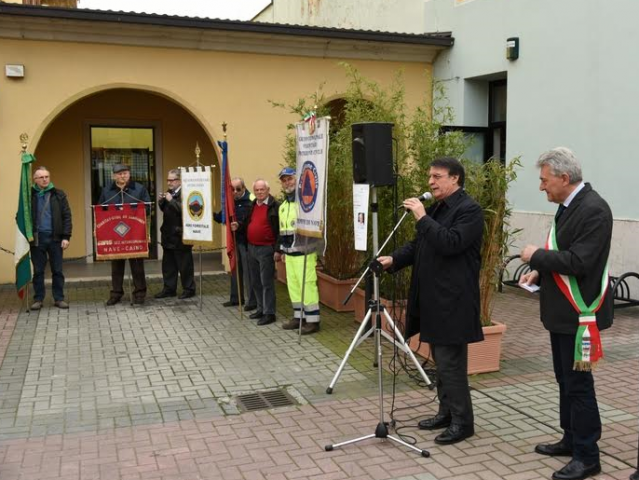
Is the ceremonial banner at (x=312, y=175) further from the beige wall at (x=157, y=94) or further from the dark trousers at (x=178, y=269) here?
the beige wall at (x=157, y=94)

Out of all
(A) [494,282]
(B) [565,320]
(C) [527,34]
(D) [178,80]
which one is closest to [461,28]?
(C) [527,34]

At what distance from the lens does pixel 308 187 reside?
292 inches

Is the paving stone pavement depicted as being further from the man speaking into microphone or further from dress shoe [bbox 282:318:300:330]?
the man speaking into microphone

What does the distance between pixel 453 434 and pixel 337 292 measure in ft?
14.8

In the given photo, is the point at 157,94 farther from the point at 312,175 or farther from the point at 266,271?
the point at 312,175

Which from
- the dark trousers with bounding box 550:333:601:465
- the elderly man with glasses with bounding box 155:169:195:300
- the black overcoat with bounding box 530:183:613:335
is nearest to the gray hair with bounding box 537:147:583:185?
the black overcoat with bounding box 530:183:613:335

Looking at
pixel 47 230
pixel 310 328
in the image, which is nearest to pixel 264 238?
pixel 310 328

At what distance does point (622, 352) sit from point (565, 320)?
337 centimetres

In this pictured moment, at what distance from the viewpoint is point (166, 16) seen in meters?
10.8

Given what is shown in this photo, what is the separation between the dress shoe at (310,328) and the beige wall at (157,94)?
4712 millimetres

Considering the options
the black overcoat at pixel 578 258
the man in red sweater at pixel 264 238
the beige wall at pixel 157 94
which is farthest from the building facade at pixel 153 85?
the black overcoat at pixel 578 258

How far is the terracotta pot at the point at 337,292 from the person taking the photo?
9.09 meters

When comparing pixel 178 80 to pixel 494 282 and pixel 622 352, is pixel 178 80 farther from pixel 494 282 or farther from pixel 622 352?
pixel 622 352

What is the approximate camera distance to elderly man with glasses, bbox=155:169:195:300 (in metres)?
9.81
